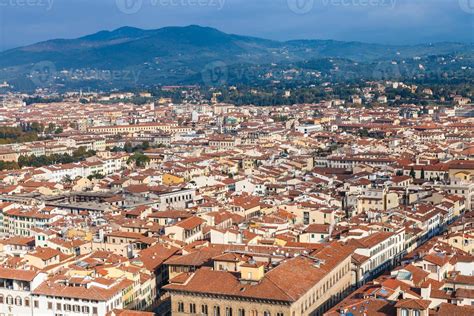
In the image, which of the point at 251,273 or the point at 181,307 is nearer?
the point at 251,273

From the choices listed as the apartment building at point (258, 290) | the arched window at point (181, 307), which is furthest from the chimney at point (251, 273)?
the arched window at point (181, 307)

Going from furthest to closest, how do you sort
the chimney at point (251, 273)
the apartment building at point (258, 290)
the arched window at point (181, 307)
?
the arched window at point (181, 307), the chimney at point (251, 273), the apartment building at point (258, 290)

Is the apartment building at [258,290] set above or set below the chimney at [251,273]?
below

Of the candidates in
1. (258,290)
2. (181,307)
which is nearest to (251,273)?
(258,290)

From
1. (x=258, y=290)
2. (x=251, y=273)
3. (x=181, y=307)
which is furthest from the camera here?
(x=181, y=307)

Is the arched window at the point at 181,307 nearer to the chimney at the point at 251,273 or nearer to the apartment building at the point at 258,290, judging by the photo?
the apartment building at the point at 258,290

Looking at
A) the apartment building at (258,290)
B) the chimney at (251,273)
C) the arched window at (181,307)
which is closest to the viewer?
the apartment building at (258,290)

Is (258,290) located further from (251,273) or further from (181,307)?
(181,307)

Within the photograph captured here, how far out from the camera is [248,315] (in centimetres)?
1650

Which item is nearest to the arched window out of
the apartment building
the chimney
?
the apartment building

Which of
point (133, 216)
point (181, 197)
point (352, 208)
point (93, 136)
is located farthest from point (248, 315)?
point (93, 136)

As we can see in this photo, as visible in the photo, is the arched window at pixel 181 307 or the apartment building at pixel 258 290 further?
the arched window at pixel 181 307

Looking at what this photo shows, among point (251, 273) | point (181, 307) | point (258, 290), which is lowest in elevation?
point (181, 307)

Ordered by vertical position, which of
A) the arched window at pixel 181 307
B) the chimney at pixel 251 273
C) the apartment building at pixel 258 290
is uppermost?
the chimney at pixel 251 273
